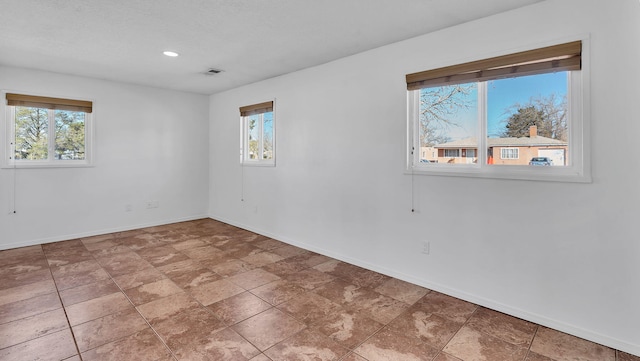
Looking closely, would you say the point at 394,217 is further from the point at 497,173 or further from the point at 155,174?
the point at 155,174

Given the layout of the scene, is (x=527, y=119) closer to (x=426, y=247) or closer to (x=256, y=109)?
(x=426, y=247)

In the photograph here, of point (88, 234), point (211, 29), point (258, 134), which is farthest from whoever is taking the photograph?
point (258, 134)

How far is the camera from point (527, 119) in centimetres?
256

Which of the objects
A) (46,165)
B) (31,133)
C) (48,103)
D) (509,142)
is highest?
(48,103)

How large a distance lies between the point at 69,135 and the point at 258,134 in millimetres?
2792

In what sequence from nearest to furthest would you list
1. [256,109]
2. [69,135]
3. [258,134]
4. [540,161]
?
[540,161] → [69,135] → [256,109] → [258,134]

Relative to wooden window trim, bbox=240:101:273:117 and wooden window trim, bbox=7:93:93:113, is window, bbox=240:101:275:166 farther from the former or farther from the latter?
wooden window trim, bbox=7:93:93:113

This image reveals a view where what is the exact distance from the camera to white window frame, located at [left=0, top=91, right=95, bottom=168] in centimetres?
421

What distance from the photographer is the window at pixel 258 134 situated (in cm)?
491

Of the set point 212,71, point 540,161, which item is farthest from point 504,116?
point 212,71

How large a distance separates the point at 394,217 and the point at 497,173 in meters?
1.06

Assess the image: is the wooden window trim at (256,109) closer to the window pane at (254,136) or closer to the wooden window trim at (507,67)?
the window pane at (254,136)

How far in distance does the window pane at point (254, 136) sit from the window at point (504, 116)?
2.85 metres

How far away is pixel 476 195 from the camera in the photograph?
274 centimetres
